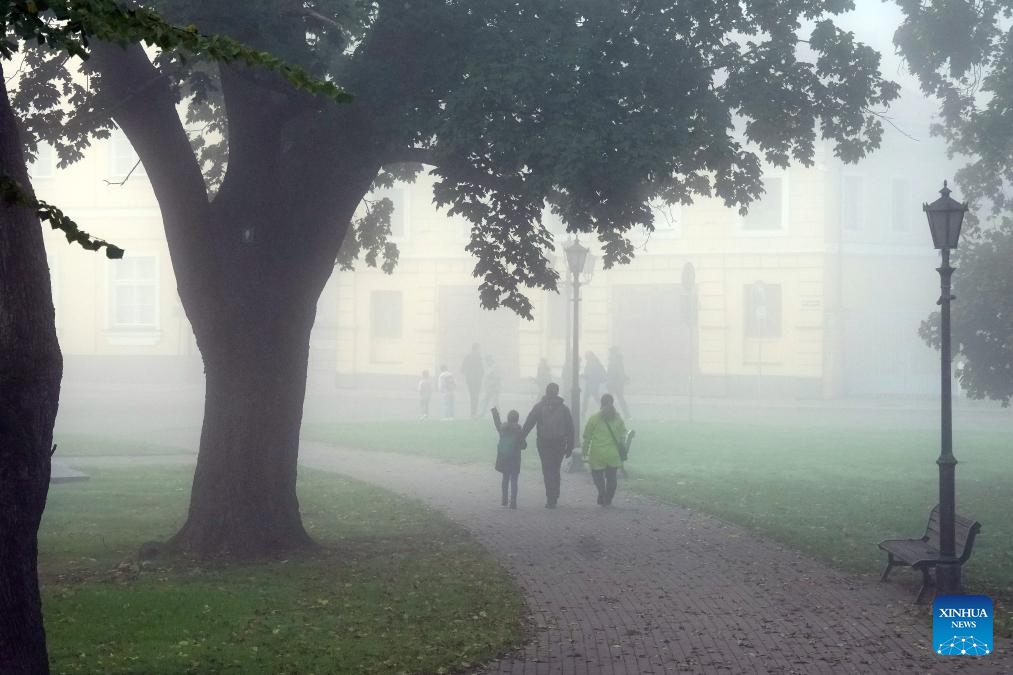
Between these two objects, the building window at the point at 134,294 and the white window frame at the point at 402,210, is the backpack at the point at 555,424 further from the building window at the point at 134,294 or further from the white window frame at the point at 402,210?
the building window at the point at 134,294

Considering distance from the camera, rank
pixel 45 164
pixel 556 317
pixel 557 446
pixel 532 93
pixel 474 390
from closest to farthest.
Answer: pixel 532 93 < pixel 557 446 < pixel 474 390 < pixel 556 317 < pixel 45 164

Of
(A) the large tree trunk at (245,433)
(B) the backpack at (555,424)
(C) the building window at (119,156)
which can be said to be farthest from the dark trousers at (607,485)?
(C) the building window at (119,156)

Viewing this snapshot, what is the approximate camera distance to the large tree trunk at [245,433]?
41.5ft

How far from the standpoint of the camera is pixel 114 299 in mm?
49562

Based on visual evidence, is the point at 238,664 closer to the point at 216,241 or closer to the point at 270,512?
the point at 270,512

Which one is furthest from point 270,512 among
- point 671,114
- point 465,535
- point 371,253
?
point 371,253

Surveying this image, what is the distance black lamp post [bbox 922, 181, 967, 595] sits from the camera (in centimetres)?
1066

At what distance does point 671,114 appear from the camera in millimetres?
12773

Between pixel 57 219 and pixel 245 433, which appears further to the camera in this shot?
pixel 245 433

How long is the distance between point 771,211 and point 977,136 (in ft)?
91.4

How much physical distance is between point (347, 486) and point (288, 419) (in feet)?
21.9

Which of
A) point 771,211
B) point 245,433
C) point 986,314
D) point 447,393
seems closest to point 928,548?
point 245,433

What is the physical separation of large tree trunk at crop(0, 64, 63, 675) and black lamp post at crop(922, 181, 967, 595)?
7.10 meters

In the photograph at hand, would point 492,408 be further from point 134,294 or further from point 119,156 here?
point 119,156
